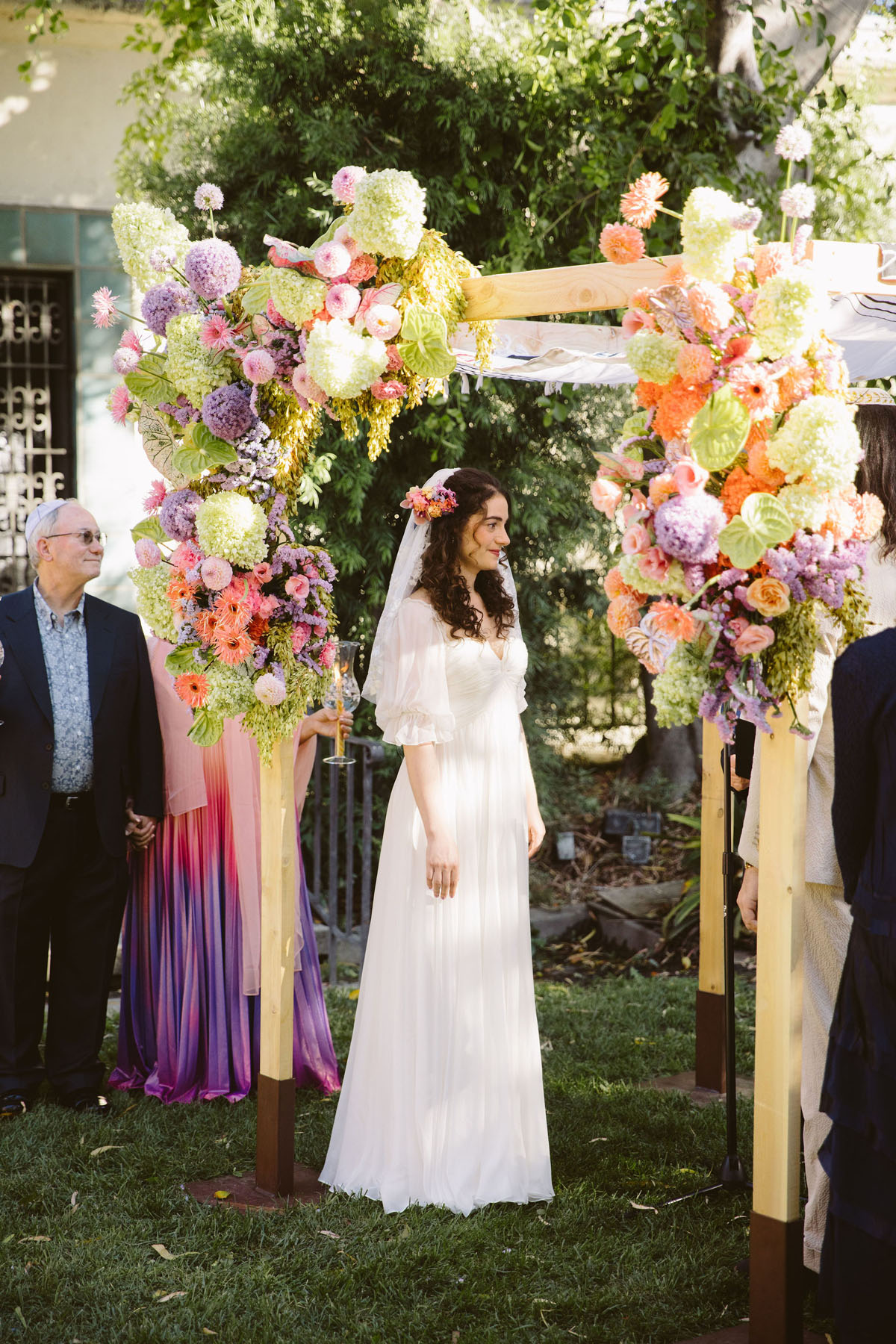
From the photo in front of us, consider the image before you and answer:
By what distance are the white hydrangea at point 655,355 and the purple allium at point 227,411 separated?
1247mm

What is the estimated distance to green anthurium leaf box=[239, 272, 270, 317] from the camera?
11.6 feet

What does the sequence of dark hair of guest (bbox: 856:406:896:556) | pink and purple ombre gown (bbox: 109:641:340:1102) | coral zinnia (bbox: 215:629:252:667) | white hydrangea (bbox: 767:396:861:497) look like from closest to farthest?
1. white hydrangea (bbox: 767:396:861:497)
2. dark hair of guest (bbox: 856:406:896:556)
3. coral zinnia (bbox: 215:629:252:667)
4. pink and purple ombre gown (bbox: 109:641:340:1102)

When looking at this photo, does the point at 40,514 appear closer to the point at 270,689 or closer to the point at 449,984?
the point at 270,689

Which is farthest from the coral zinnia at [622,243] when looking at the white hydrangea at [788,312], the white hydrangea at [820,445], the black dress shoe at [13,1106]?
the black dress shoe at [13,1106]

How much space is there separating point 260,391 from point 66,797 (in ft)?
5.96

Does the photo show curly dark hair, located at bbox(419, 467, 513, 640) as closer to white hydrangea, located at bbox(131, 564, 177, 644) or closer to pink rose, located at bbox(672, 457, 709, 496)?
white hydrangea, located at bbox(131, 564, 177, 644)

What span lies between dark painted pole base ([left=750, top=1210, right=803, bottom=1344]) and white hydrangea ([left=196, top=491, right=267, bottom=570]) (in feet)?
7.04

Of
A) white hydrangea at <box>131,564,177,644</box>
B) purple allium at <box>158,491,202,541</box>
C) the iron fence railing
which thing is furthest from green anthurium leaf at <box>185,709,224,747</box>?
the iron fence railing

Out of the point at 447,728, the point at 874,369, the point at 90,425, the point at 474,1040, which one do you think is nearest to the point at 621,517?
the point at 447,728

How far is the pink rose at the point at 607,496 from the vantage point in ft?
9.26

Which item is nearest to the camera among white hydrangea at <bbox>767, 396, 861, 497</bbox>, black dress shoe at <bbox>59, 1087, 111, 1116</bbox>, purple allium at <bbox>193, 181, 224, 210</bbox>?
white hydrangea at <bbox>767, 396, 861, 497</bbox>

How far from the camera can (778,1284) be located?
9.54 feet

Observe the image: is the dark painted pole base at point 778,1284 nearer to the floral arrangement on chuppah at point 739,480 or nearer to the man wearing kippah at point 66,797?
→ the floral arrangement on chuppah at point 739,480

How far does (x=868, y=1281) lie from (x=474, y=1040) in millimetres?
1460
